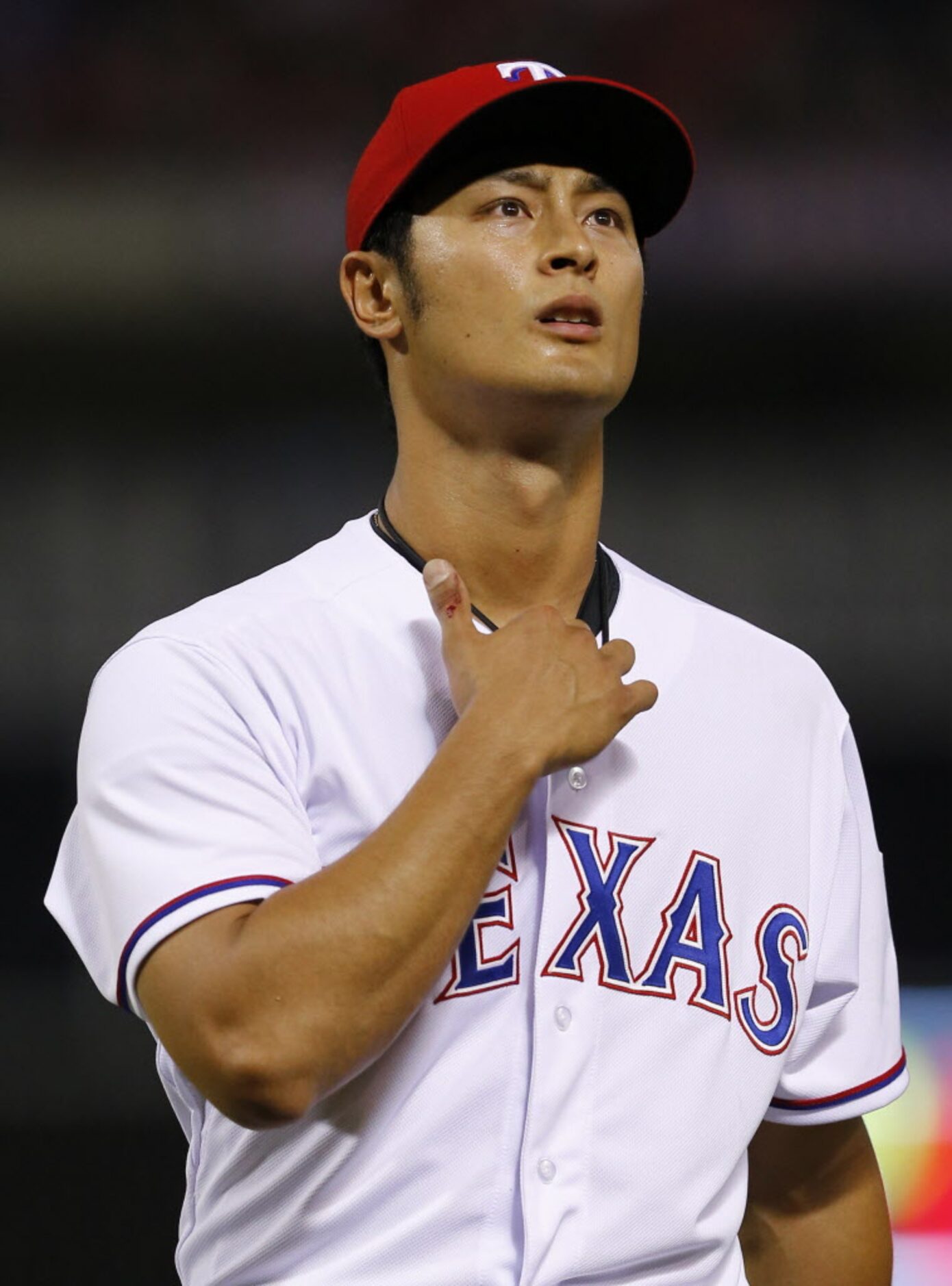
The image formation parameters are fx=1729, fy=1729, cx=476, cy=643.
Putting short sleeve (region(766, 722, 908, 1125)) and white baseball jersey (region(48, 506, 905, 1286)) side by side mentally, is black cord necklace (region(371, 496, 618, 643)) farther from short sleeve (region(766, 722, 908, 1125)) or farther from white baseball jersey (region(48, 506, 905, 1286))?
short sleeve (region(766, 722, 908, 1125))

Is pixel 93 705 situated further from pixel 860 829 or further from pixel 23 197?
pixel 23 197

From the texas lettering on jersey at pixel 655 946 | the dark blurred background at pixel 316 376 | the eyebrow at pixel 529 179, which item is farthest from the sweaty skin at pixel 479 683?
the dark blurred background at pixel 316 376

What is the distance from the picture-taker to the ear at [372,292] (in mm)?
1389

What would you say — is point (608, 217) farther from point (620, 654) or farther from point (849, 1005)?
point (849, 1005)

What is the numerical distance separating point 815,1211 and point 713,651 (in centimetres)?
47

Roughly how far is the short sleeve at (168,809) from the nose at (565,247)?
0.40 metres

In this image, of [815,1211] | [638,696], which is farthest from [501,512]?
[815,1211]

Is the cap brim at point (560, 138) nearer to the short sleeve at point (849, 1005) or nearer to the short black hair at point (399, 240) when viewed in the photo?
the short black hair at point (399, 240)

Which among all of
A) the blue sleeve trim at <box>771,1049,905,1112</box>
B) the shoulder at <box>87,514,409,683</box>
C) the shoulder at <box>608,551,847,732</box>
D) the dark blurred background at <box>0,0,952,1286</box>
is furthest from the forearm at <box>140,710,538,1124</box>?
the dark blurred background at <box>0,0,952,1286</box>

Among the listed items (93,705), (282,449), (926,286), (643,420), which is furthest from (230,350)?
(93,705)

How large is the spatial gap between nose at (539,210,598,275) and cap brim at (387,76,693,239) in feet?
0.18

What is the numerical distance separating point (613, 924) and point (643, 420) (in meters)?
1.22

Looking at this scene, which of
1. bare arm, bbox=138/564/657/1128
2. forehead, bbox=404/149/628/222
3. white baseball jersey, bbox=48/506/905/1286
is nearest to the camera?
bare arm, bbox=138/564/657/1128

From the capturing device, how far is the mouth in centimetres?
129
